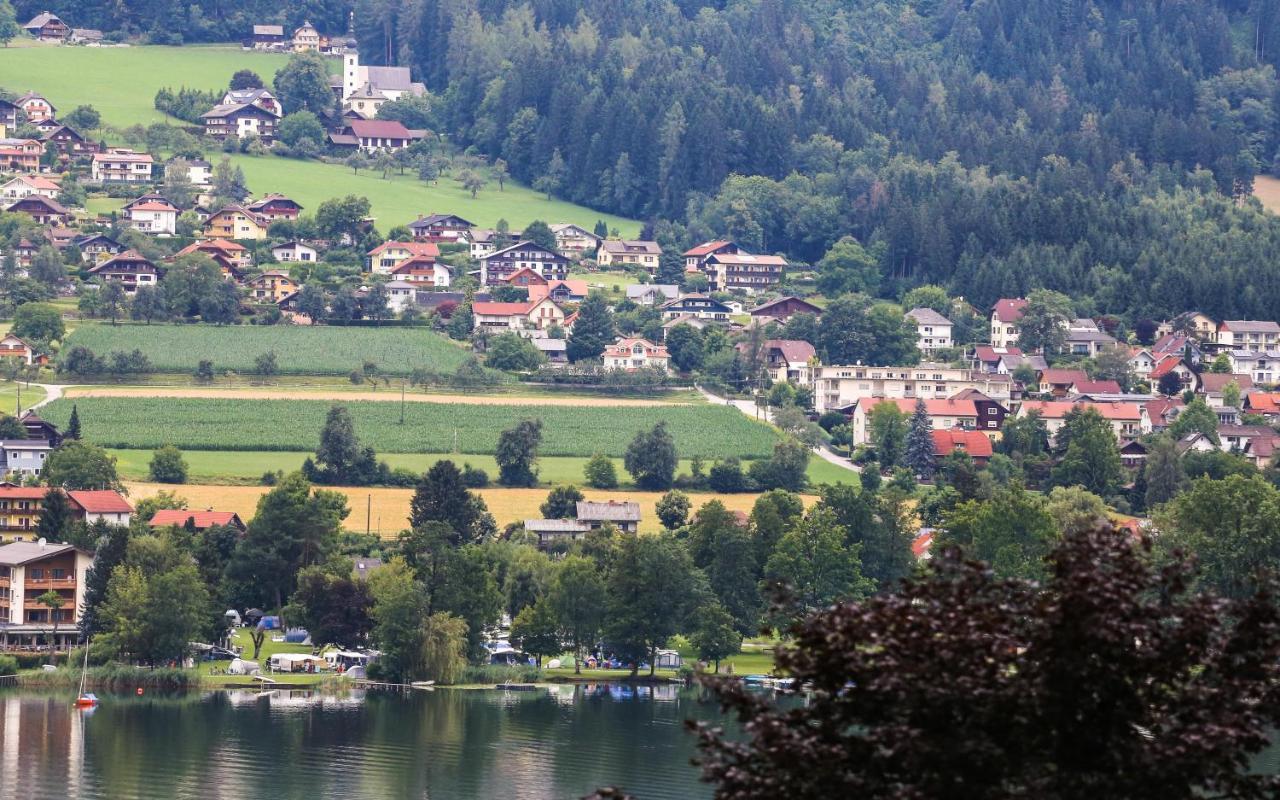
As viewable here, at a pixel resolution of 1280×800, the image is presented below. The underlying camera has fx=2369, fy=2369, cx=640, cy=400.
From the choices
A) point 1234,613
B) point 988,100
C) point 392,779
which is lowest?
point 392,779

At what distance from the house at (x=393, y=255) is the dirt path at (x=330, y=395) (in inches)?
784

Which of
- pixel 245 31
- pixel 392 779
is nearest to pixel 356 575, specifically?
pixel 392 779

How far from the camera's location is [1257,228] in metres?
107

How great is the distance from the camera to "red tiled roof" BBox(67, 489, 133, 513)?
6075 cm

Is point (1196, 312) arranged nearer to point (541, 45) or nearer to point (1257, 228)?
point (1257, 228)

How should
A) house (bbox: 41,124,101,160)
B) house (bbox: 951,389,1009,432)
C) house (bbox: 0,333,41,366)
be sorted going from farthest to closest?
house (bbox: 41,124,101,160)
house (bbox: 951,389,1009,432)
house (bbox: 0,333,41,366)

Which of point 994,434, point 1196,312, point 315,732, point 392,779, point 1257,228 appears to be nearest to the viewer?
point 392,779

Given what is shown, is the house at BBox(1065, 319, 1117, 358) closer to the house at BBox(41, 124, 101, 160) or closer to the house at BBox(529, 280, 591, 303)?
the house at BBox(529, 280, 591, 303)

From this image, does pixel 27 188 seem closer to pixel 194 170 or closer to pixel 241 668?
pixel 194 170

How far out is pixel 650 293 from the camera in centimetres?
10075

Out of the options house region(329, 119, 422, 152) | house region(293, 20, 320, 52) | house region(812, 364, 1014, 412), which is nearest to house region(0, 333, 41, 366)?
house region(812, 364, 1014, 412)

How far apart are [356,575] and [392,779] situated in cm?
1840

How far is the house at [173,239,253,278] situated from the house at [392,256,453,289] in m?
6.30

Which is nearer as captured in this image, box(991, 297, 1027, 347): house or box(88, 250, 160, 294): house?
box(991, 297, 1027, 347): house
